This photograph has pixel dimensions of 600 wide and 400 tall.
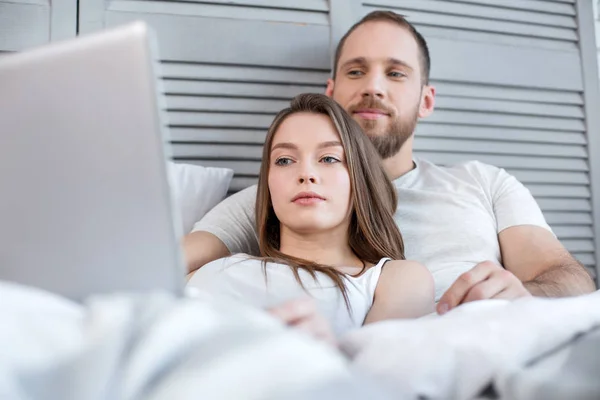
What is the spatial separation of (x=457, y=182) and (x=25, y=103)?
1.27m

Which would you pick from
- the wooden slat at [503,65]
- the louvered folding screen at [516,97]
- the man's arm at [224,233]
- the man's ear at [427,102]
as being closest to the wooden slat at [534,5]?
the louvered folding screen at [516,97]

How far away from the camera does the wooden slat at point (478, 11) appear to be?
189 cm

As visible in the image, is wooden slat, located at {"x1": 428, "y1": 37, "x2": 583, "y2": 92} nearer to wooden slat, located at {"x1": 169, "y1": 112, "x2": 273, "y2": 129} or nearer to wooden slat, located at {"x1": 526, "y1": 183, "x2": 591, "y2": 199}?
wooden slat, located at {"x1": 526, "y1": 183, "x2": 591, "y2": 199}

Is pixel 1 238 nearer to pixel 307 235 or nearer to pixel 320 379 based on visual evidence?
pixel 320 379

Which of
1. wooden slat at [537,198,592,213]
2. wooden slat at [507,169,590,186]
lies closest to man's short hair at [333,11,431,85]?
wooden slat at [507,169,590,186]

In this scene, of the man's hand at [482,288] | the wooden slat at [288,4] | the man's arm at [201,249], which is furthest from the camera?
the wooden slat at [288,4]

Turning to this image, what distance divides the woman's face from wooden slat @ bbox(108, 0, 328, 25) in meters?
0.56

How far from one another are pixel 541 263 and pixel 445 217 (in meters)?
0.25

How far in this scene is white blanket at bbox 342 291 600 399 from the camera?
21.1 inches

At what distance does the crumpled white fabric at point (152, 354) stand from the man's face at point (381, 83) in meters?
1.22

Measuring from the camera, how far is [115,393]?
16.4 inches

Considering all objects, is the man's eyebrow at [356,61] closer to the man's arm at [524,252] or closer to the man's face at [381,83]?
the man's face at [381,83]


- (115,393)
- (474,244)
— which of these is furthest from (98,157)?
(474,244)

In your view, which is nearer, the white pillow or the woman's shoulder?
the woman's shoulder
